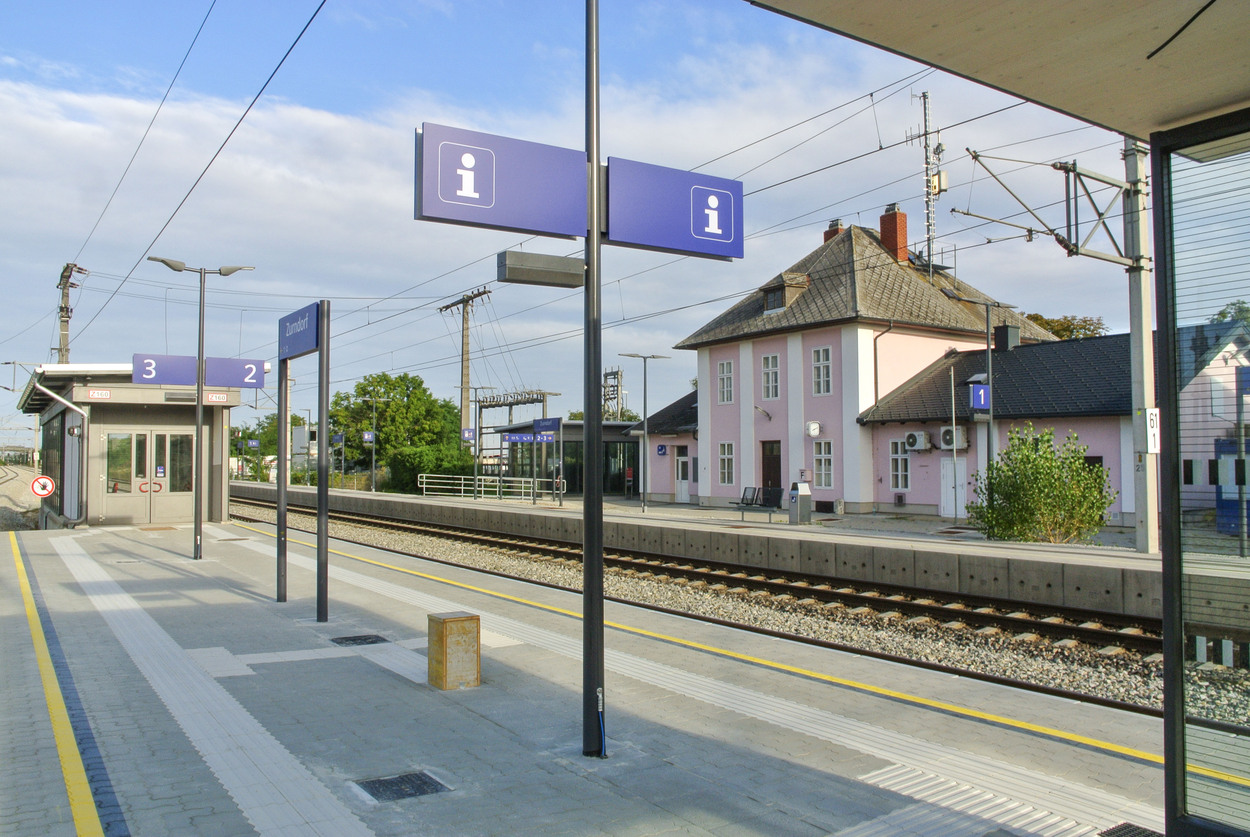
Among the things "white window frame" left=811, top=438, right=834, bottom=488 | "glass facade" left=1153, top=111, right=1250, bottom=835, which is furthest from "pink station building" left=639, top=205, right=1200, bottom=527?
"glass facade" left=1153, top=111, right=1250, bottom=835

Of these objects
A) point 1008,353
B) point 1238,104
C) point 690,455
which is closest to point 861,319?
point 1008,353

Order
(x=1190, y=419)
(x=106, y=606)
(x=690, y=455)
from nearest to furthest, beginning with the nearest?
(x=1190, y=419) < (x=106, y=606) < (x=690, y=455)

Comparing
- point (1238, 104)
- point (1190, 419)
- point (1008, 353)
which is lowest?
point (1190, 419)

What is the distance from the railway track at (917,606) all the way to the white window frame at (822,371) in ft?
54.2

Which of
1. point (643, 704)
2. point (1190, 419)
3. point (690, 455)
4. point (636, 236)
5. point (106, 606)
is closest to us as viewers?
point (1190, 419)

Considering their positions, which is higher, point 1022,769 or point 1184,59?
point 1184,59

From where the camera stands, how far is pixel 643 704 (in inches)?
263

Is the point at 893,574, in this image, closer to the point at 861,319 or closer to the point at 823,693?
the point at 823,693

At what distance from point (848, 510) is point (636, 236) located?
26398 mm

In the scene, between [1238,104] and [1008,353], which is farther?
[1008,353]

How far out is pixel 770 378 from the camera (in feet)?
114

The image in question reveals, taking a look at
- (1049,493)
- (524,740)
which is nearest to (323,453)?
(524,740)

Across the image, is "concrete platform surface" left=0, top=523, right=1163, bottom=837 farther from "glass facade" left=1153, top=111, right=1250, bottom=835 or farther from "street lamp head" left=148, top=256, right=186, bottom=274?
"street lamp head" left=148, top=256, right=186, bottom=274

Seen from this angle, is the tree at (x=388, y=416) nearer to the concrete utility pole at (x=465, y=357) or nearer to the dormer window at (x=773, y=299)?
the concrete utility pole at (x=465, y=357)
